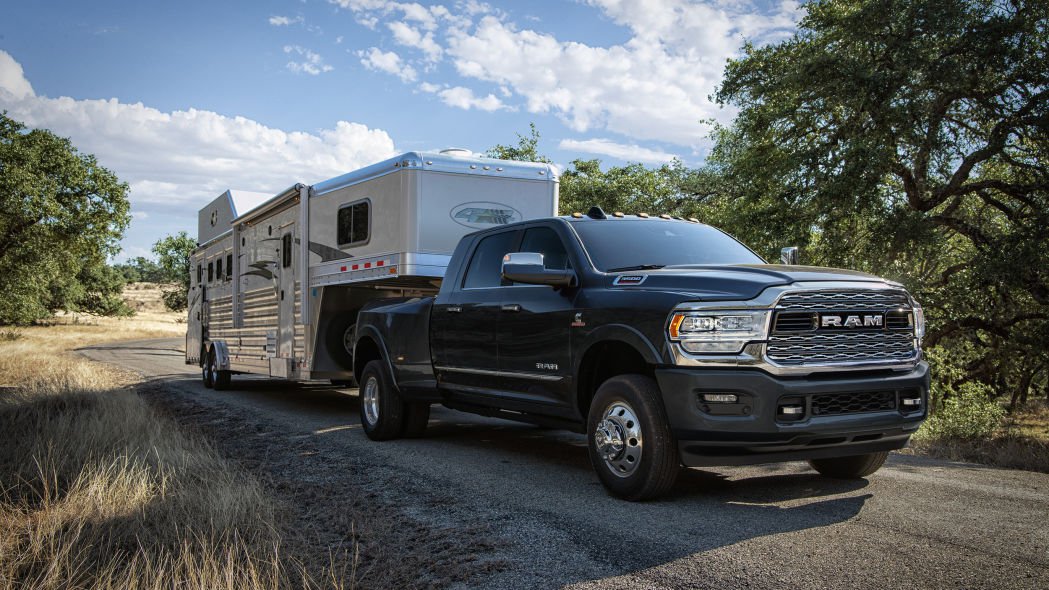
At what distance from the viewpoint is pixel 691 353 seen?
543 centimetres

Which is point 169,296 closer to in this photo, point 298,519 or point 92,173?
point 92,173

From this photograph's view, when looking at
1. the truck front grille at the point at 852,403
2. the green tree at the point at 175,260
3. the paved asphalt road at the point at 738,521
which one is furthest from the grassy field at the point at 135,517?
the green tree at the point at 175,260

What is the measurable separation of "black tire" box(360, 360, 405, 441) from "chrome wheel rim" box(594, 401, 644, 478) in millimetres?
3436

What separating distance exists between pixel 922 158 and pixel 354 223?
12880 mm

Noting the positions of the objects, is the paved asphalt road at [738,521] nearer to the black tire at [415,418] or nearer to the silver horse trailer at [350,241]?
the black tire at [415,418]

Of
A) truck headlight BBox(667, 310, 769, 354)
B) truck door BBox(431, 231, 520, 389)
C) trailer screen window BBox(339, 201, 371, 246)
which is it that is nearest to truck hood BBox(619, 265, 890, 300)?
truck headlight BBox(667, 310, 769, 354)

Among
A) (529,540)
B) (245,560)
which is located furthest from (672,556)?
(245,560)

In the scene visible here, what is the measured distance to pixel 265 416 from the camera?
1170 centimetres

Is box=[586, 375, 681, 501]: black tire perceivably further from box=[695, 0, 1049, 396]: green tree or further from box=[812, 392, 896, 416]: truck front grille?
box=[695, 0, 1049, 396]: green tree

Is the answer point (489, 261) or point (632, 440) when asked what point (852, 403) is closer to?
point (632, 440)

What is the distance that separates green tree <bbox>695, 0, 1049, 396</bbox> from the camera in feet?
54.5

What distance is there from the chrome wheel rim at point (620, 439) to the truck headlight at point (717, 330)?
610mm

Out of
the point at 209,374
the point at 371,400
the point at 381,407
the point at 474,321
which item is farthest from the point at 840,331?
the point at 209,374

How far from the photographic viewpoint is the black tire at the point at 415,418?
355 inches
